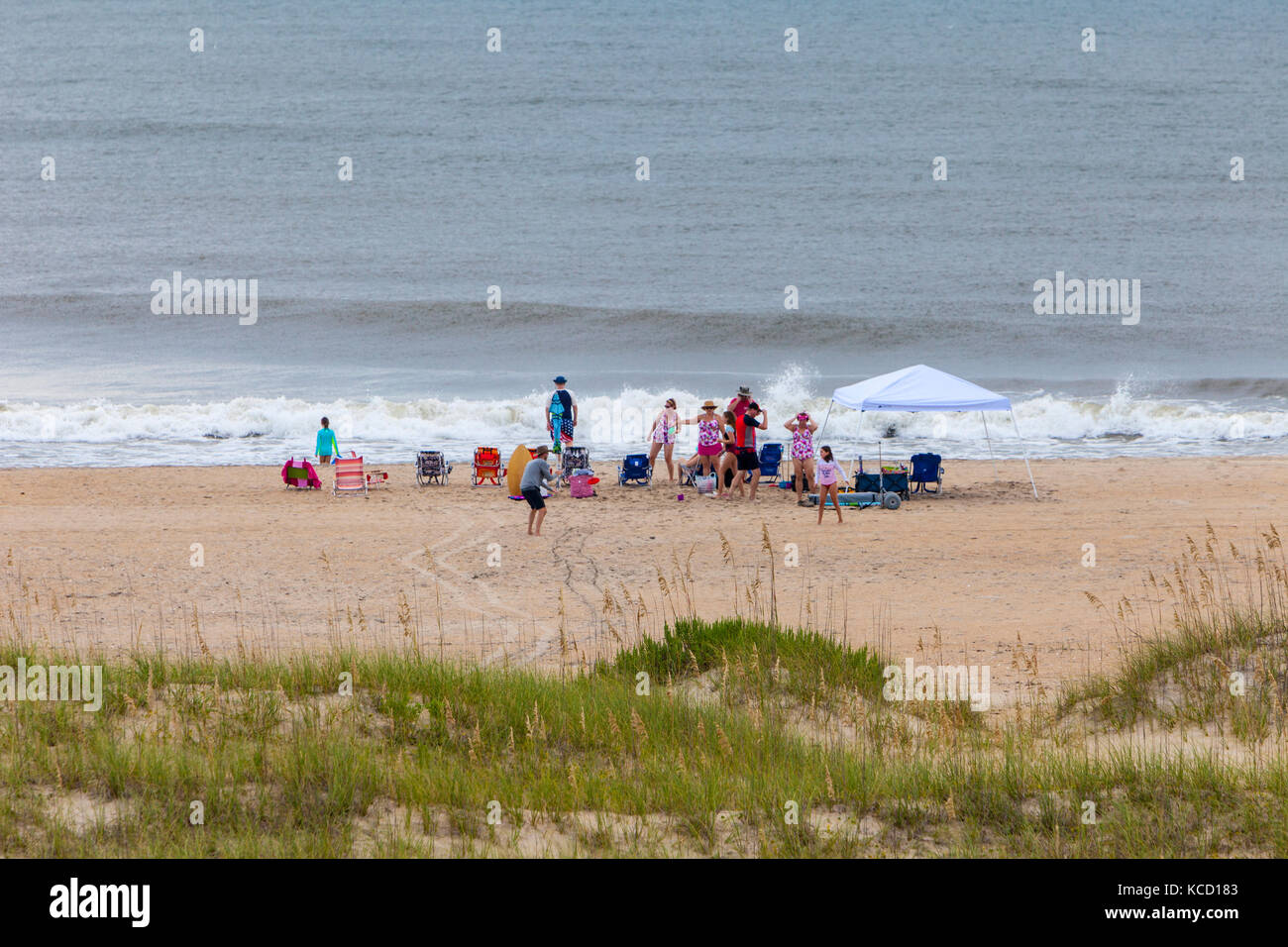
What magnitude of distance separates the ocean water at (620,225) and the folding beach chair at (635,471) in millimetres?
4854

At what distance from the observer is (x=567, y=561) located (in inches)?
496

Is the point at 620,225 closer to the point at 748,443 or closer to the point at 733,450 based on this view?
the point at 748,443

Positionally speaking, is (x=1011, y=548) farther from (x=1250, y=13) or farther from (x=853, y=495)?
(x=1250, y=13)

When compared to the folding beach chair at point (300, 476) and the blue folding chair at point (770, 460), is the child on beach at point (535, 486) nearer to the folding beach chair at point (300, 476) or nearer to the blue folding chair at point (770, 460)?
the blue folding chair at point (770, 460)

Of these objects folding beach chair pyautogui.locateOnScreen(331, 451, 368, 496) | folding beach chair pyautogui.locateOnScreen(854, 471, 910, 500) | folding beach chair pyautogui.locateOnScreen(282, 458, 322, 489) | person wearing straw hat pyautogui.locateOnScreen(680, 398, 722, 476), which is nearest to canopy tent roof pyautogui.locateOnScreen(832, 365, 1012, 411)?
folding beach chair pyautogui.locateOnScreen(854, 471, 910, 500)

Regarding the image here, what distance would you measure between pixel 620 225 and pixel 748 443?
32.0m

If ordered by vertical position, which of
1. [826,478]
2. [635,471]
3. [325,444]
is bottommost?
[826,478]

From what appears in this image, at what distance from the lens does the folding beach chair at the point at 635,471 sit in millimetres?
17578

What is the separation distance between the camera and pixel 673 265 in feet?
140

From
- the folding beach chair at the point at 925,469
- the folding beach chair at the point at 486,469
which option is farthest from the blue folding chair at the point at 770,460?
the folding beach chair at the point at 486,469

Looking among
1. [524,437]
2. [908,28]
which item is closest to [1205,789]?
[524,437]

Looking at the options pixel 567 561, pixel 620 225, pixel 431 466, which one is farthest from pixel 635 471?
pixel 620 225

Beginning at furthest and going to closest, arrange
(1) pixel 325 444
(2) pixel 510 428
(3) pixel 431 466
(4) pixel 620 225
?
(4) pixel 620 225
(2) pixel 510 428
(1) pixel 325 444
(3) pixel 431 466

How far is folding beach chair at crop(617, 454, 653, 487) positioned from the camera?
1758 centimetres
